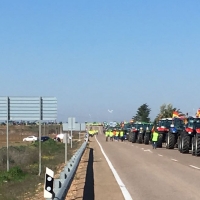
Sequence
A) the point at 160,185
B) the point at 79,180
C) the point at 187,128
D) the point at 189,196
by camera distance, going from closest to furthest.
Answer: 1. the point at 189,196
2. the point at 160,185
3. the point at 79,180
4. the point at 187,128

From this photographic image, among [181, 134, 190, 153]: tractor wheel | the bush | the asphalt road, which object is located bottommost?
the bush

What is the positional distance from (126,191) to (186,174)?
505cm

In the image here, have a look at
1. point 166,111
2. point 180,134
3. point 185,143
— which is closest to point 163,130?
point 180,134

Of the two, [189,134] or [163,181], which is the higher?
[189,134]

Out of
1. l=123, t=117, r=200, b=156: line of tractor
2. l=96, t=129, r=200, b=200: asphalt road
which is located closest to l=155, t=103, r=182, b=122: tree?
l=123, t=117, r=200, b=156: line of tractor

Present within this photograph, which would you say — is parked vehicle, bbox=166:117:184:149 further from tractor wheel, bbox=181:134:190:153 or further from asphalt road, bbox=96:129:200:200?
asphalt road, bbox=96:129:200:200

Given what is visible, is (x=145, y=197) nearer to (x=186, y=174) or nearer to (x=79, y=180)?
(x=79, y=180)

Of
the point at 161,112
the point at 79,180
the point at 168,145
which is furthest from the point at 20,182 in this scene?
the point at 161,112

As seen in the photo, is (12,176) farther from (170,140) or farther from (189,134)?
(170,140)

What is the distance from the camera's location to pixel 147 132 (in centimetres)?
5488

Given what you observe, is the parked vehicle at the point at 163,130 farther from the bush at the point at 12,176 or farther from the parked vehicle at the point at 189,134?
the bush at the point at 12,176

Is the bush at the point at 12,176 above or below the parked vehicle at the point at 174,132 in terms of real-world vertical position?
below

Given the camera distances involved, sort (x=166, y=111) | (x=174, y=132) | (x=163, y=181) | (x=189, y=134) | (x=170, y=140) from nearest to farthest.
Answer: (x=163, y=181)
(x=189, y=134)
(x=174, y=132)
(x=170, y=140)
(x=166, y=111)

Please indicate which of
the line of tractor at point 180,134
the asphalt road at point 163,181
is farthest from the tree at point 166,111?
the asphalt road at point 163,181
